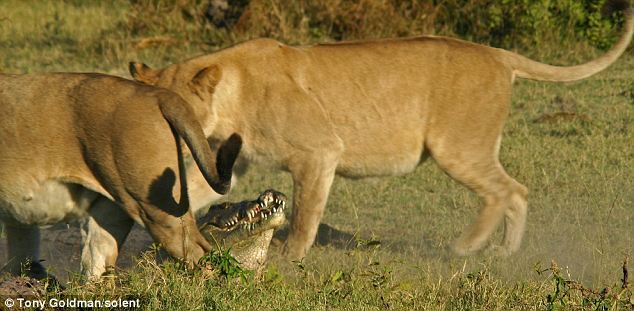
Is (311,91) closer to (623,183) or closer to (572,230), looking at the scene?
(572,230)

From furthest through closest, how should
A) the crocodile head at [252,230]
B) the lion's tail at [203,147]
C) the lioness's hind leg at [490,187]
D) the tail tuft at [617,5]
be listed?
the tail tuft at [617,5]
the lioness's hind leg at [490,187]
the crocodile head at [252,230]
the lion's tail at [203,147]

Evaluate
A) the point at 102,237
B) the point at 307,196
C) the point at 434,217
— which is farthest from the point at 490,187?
the point at 102,237

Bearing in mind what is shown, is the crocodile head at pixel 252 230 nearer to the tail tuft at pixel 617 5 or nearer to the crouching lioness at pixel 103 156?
the crouching lioness at pixel 103 156

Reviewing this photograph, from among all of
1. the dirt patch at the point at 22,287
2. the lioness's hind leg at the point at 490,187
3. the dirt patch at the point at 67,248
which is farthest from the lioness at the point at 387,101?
the dirt patch at the point at 22,287

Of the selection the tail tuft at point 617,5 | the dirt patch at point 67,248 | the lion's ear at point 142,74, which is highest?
the tail tuft at point 617,5

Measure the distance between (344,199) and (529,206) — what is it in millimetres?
1217

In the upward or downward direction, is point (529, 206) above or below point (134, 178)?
below

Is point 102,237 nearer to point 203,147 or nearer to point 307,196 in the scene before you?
point 203,147

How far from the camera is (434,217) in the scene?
7.47 meters

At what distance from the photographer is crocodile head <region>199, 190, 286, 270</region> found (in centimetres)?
550

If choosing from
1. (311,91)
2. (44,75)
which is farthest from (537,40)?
(44,75)

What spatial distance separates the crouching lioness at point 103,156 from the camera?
498 centimetres

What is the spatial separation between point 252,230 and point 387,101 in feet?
4.88

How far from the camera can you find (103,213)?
207 inches
